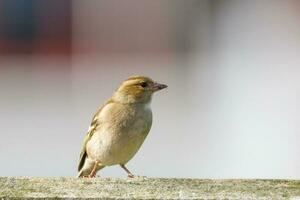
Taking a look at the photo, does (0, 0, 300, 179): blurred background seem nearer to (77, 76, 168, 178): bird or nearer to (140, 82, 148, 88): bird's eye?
(140, 82, 148, 88): bird's eye

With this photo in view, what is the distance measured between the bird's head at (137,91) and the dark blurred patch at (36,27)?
452cm

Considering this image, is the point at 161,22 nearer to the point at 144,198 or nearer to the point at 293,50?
the point at 293,50

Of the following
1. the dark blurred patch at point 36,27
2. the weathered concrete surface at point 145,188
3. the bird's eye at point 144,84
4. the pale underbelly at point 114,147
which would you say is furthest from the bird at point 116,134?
the dark blurred patch at point 36,27

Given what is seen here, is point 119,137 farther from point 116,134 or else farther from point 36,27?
point 36,27

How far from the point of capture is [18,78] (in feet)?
34.2

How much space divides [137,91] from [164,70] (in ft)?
13.7

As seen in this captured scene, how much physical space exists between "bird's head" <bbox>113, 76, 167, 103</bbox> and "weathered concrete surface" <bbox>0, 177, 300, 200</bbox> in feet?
9.13

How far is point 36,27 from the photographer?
10758 mm

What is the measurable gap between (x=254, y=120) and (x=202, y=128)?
50 centimetres

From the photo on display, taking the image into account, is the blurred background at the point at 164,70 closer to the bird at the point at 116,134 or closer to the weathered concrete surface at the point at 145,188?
the bird at the point at 116,134

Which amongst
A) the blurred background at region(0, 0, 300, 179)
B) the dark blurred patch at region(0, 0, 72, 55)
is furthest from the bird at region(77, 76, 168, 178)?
the dark blurred patch at region(0, 0, 72, 55)

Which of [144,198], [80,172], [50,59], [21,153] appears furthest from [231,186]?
[50,59]

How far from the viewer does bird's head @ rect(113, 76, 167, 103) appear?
19.9 ft

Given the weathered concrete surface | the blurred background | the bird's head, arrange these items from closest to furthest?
the weathered concrete surface → the bird's head → the blurred background
